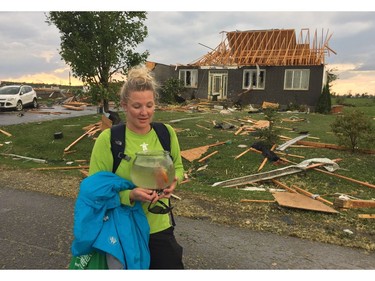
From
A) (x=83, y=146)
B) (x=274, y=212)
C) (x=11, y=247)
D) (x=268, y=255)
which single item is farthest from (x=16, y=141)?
(x=268, y=255)

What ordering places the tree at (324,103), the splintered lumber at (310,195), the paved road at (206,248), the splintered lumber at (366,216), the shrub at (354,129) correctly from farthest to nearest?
the tree at (324,103)
the shrub at (354,129)
the splintered lumber at (310,195)
the splintered lumber at (366,216)
the paved road at (206,248)

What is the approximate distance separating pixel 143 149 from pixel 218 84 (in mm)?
26532

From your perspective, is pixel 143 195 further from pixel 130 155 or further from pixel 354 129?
pixel 354 129

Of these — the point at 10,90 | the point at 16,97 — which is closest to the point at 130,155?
the point at 16,97

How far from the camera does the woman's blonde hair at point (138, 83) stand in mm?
2205

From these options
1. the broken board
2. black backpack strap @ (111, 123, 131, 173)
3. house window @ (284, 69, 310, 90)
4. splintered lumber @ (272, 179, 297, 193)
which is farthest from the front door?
black backpack strap @ (111, 123, 131, 173)

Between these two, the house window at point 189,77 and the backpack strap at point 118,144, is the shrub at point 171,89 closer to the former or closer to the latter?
the house window at point 189,77

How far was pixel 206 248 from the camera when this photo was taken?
405 centimetres

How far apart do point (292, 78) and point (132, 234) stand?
25.3 metres

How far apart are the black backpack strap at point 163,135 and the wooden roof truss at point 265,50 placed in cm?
2464

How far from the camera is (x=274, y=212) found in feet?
17.9

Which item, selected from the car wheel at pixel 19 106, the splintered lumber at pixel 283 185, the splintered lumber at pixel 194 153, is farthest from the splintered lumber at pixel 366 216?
the car wheel at pixel 19 106

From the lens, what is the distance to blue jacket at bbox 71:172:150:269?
1984 mm

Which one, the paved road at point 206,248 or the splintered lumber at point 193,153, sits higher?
the splintered lumber at point 193,153
